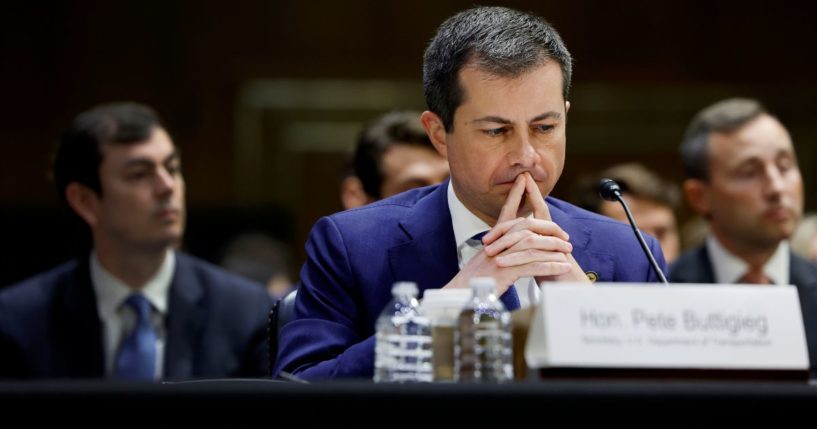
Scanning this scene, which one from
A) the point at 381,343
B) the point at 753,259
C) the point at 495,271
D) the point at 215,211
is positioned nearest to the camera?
the point at 381,343

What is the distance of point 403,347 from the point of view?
1987 mm

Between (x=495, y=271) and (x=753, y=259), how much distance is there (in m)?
2.67

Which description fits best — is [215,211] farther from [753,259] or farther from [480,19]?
[480,19]

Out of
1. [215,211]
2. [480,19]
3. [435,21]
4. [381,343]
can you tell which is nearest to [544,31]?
[480,19]

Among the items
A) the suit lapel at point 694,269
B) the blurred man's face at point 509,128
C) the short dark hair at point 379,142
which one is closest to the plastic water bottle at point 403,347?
the blurred man's face at point 509,128

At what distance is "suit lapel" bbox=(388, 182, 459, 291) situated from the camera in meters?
2.59

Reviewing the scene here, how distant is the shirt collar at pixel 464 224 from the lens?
8.70ft

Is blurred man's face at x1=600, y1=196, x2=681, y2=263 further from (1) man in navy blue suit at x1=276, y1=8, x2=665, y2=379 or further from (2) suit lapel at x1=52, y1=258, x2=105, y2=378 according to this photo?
(1) man in navy blue suit at x1=276, y1=8, x2=665, y2=379

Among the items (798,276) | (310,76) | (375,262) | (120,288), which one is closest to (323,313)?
(375,262)

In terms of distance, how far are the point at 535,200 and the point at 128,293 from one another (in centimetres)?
235

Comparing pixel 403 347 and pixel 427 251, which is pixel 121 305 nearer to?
pixel 427 251

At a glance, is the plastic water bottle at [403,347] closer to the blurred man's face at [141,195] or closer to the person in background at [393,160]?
the person in background at [393,160]

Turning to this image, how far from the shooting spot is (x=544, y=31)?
8.32 feet

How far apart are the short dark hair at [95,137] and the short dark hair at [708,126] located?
2083 mm
